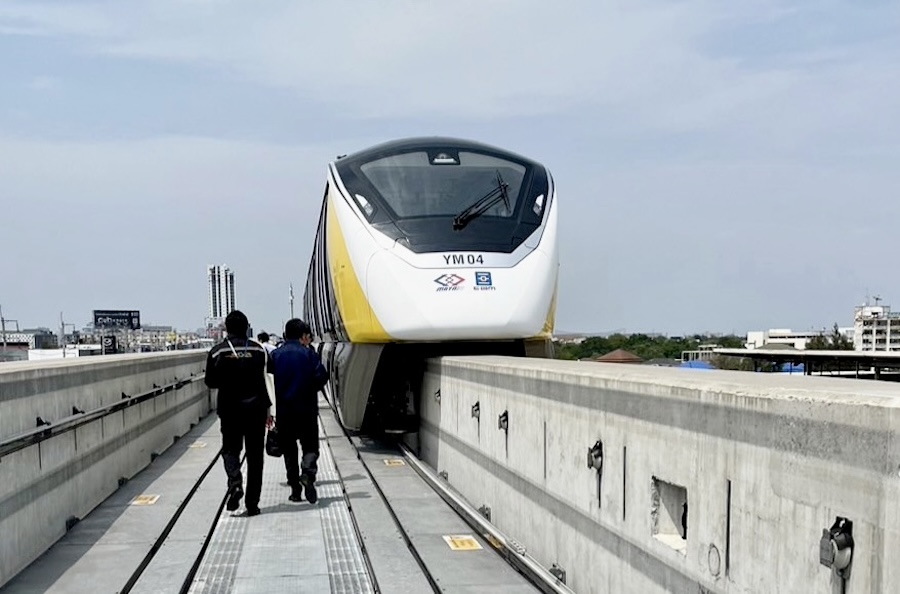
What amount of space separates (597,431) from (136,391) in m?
8.23

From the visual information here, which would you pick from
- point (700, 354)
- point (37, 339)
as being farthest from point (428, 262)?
point (37, 339)

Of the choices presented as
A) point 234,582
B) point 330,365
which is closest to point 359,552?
point 234,582

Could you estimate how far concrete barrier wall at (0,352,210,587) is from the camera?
646 centimetres

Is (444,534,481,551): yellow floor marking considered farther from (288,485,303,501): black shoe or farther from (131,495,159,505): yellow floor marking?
(131,495,159,505): yellow floor marking

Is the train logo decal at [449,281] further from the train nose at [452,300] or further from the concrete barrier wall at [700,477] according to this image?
the concrete barrier wall at [700,477]

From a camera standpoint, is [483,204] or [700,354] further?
[700,354]

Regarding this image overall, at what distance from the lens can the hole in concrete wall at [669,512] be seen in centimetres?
470

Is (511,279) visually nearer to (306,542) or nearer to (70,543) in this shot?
(306,542)

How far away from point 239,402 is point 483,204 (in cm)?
458

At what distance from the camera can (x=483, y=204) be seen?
11.9m

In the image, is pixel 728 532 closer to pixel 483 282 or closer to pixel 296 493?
pixel 296 493

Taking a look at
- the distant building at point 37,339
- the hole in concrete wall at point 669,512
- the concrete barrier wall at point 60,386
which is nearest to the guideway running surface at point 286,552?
the concrete barrier wall at point 60,386

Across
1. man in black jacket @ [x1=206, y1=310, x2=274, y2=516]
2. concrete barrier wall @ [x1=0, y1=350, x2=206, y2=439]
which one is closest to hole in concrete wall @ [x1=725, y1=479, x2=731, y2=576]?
concrete barrier wall @ [x1=0, y1=350, x2=206, y2=439]

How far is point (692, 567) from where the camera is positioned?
14.3 ft
